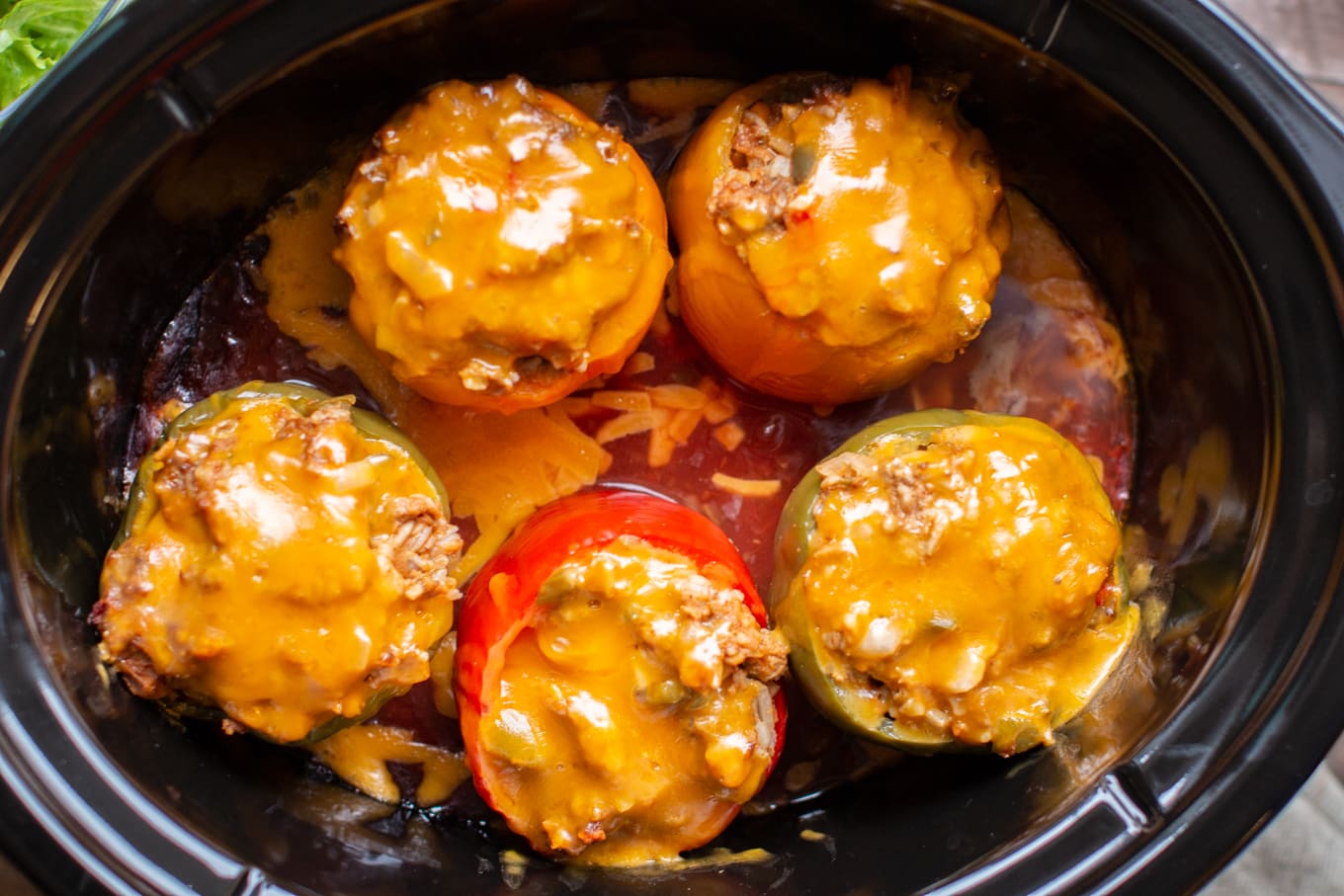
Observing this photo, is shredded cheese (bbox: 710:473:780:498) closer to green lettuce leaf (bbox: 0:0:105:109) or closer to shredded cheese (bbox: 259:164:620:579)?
shredded cheese (bbox: 259:164:620:579)

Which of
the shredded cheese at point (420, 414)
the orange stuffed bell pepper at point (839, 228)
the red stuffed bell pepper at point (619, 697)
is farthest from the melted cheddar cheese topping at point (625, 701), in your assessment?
the orange stuffed bell pepper at point (839, 228)

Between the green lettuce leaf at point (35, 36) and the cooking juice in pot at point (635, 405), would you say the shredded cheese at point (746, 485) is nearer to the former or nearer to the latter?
the cooking juice in pot at point (635, 405)

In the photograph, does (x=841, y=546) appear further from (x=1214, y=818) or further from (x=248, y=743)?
(x=248, y=743)

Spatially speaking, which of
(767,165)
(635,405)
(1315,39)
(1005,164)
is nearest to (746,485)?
(635,405)

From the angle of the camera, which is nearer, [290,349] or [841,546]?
[841,546]

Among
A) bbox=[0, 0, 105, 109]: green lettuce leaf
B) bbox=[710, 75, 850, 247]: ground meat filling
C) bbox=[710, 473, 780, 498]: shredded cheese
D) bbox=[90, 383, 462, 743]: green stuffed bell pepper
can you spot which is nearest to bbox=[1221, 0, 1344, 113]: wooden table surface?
bbox=[710, 75, 850, 247]: ground meat filling

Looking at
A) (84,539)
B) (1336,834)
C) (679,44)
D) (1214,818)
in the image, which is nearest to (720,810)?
(1214,818)
